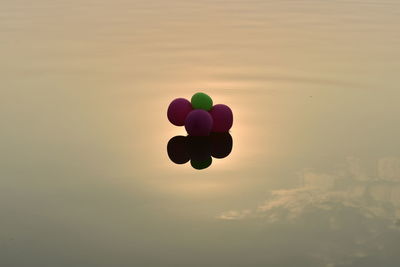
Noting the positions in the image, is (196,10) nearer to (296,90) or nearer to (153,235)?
(296,90)

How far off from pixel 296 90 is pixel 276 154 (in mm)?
2121

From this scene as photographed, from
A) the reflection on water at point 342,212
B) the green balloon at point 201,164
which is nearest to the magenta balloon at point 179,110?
the green balloon at point 201,164

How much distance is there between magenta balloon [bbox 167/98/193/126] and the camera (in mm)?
7039

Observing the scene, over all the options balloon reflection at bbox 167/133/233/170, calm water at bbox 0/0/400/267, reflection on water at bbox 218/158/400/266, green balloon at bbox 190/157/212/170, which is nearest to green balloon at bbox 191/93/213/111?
balloon reflection at bbox 167/133/233/170

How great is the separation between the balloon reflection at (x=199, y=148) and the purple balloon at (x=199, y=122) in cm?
10

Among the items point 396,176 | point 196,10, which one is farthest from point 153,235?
point 196,10

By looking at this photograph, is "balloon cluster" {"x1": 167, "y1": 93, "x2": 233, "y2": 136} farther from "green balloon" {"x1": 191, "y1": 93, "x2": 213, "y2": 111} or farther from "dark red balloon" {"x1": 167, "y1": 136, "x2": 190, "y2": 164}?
"dark red balloon" {"x1": 167, "y1": 136, "x2": 190, "y2": 164}

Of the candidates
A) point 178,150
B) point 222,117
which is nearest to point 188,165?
point 178,150

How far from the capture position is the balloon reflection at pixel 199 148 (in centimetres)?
654

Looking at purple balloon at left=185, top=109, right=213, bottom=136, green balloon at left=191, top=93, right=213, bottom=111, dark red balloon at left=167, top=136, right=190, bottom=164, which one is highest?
green balloon at left=191, top=93, right=213, bottom=111

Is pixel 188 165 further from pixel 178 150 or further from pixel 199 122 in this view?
pixel 199 122

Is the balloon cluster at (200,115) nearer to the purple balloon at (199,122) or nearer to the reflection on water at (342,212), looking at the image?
the purple balloon at (199,122)

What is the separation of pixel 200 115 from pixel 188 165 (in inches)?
23.4

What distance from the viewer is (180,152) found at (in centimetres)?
670
